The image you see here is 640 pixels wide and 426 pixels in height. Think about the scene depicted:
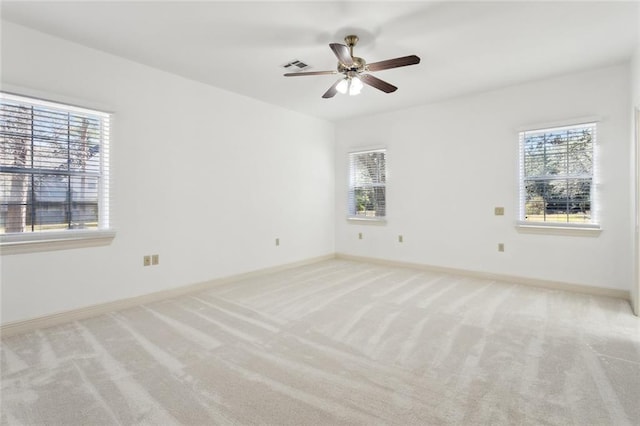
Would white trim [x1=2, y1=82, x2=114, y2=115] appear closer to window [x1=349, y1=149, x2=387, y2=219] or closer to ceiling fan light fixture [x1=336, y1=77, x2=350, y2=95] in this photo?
ceiling fan light fixture [x1=336, y1=77, x2=350, y2=95]

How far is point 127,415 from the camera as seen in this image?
1716 mm

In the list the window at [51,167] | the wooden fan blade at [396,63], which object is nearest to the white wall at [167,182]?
the window at [51,167]

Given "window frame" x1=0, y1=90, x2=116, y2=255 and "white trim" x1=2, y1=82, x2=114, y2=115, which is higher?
"white trim" x1=2, y1=82, x2=114, y2=115

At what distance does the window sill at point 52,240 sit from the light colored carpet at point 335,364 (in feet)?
2.50

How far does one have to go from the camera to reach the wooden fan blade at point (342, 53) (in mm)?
2511

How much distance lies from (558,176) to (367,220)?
2952mm

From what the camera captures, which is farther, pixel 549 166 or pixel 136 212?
pixel 549 166

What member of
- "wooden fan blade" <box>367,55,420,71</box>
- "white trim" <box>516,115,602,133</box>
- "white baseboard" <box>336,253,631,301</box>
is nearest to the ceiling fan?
"wooden fan blade" <box>367,55,420,71</box>

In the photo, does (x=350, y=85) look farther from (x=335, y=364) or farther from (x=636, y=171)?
(x=636, y=171)

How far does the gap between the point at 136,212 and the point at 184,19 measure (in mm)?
2114

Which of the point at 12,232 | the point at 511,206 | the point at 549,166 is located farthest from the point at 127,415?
the point at 549,166

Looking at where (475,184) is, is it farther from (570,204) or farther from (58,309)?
(58,309)

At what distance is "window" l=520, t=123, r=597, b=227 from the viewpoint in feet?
13.0

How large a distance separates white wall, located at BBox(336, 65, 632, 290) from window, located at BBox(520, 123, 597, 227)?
12 centimetres
